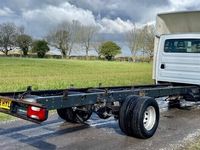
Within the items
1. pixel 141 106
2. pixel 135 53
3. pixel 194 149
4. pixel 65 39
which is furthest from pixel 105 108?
pixel 65 39

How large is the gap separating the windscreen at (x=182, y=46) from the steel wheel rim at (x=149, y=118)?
12.1ft

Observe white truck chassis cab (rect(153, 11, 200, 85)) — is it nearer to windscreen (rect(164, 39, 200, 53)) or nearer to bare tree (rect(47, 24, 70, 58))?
windscreen (rect(164, 39, 200, 53))

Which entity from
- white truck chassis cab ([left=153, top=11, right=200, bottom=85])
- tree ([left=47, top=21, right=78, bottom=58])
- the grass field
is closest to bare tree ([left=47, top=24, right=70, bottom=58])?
tree ([left=47, top=21, right=78, bottom=58])

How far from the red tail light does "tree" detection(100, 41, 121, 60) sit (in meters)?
84.1

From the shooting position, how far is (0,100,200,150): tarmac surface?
6.12m

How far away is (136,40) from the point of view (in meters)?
89.1

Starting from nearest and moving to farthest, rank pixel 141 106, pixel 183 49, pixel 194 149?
pixel 194 149, pixel 141 106, pixel 183 49

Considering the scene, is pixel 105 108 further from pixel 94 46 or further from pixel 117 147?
pixel 94 46

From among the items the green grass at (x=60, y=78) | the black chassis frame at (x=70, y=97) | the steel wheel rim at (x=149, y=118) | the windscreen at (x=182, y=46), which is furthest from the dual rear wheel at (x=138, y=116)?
the windscreen at (x=182, y=46)

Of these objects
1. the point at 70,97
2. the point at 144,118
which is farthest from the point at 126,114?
the point at 70,97

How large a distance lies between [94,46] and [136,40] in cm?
1539

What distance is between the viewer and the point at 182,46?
34.0 feet

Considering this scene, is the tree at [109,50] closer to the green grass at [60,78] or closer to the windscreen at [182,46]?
the green grass at [60,78]

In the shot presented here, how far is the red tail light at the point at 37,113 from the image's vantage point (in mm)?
5082
